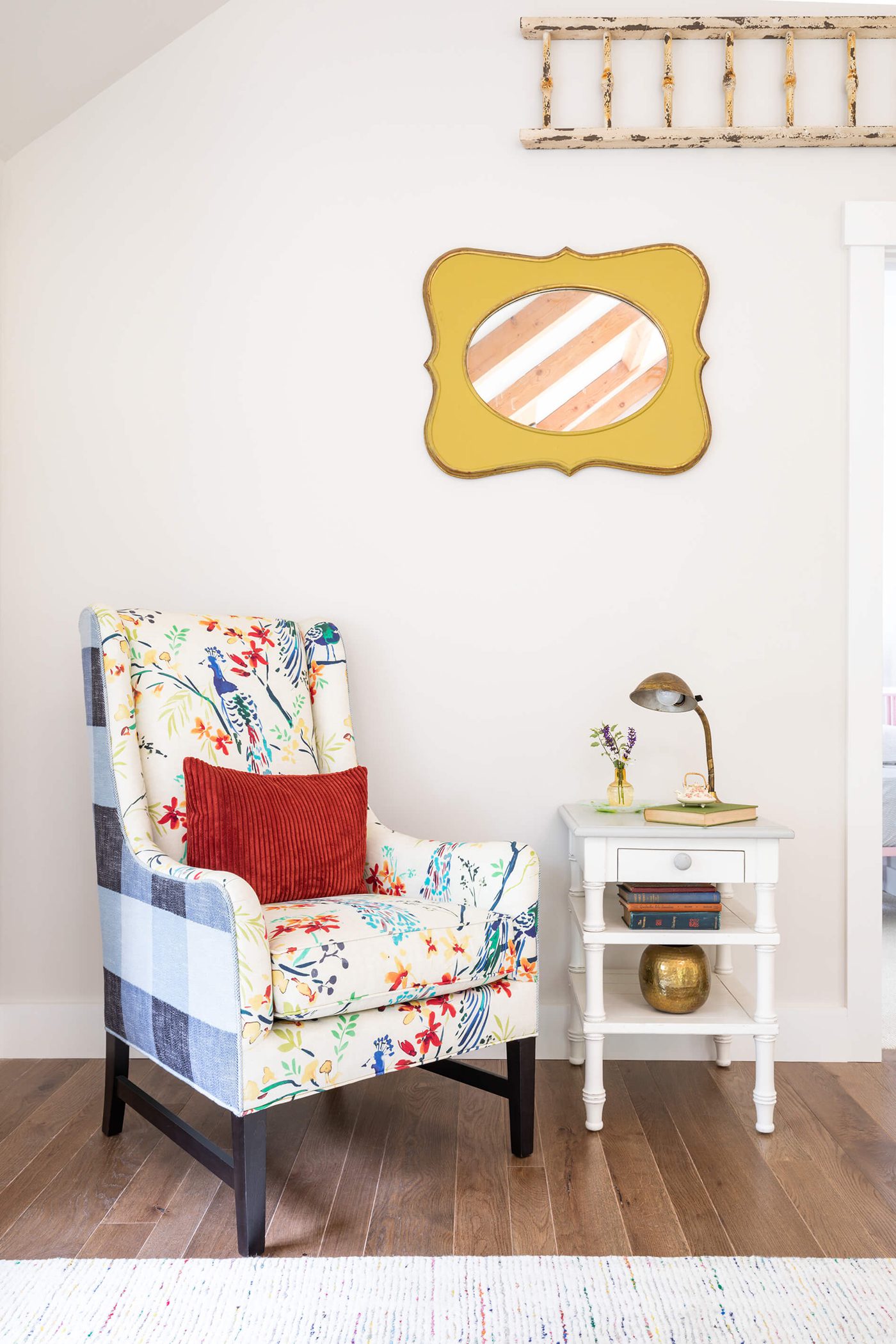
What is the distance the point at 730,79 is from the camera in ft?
7.93

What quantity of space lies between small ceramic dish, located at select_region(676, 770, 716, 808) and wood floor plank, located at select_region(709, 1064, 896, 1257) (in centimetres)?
67

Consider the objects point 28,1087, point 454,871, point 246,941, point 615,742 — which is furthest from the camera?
point 615,742

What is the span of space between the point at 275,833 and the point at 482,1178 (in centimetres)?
74

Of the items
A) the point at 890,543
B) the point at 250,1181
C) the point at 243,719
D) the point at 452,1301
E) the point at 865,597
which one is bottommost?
the point at 452,1301

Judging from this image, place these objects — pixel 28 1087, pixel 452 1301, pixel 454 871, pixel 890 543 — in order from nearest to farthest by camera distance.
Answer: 1. pixel 452 1301
2. pixel 454 871
3. pixel 28 1087
4. pixel 890 543

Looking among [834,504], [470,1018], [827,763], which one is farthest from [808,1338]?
[834,504]

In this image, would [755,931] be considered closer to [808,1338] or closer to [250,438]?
[808,1338]

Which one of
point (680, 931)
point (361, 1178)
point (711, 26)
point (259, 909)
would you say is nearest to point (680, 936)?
point (680, 931)

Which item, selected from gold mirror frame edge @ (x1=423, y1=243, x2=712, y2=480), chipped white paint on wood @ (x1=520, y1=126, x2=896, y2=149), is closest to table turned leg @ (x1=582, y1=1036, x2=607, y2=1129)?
gold mirror frame edge @ (x1=423, y1=243, x2=712, y2=480)

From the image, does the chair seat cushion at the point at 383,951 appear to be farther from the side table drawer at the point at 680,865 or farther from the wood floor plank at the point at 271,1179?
the wood floor plank at the point at 271,1179

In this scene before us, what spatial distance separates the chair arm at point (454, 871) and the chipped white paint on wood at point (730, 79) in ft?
6.24

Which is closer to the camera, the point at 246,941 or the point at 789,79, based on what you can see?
the point at 246,941

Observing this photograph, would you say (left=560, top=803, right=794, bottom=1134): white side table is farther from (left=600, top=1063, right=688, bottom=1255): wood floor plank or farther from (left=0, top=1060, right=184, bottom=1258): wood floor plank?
(left=0, top=1060, right=184, bottom=1258): wood floor plank

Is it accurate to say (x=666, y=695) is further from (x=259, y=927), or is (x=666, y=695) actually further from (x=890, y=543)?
(x=890, y=543)
